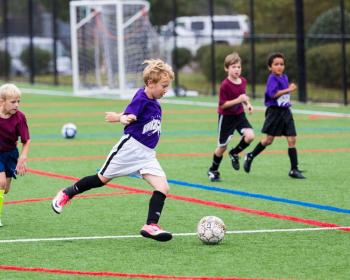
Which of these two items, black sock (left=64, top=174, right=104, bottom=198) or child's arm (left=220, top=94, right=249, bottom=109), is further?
child's arm (left=220, top=94, right=249, bottom=109)

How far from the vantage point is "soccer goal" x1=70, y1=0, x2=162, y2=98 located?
31.5 m

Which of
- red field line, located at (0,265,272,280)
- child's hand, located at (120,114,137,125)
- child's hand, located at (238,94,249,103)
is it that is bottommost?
red field line, located at (0,265,272,280)

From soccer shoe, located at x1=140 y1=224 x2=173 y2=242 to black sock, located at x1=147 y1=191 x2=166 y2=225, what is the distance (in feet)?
0.23

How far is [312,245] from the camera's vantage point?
353 inches

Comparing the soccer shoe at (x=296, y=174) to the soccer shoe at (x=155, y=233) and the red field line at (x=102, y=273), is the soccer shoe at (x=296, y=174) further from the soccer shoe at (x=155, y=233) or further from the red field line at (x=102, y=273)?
the red field line at (x=102, y=273)

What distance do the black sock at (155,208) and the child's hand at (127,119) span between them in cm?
70

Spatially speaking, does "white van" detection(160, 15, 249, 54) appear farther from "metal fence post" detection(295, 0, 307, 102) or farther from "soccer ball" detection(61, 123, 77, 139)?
"soccer ball" detection(61, 123, 77, 139)

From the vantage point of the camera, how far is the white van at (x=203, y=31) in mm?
32312

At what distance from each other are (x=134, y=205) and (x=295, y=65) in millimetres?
17244

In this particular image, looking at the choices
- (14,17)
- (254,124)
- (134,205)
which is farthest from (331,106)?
(14,17)

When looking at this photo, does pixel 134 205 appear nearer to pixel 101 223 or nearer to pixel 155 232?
pixel 101 223

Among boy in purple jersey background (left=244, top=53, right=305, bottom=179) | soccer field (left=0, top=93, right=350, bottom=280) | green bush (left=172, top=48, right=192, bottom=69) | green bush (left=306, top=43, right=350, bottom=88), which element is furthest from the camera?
green bush (left=172, top=48, right=192, bottom=69)

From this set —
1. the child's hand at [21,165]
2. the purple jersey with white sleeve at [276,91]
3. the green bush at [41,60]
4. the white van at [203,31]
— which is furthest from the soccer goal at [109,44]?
the child's hand at [21,165]

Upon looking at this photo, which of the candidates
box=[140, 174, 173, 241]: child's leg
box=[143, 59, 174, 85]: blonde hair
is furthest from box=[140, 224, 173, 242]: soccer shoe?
box=[143, 59, 174, 85]: blonde hair
